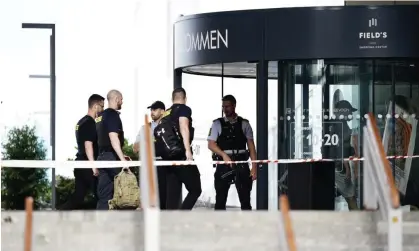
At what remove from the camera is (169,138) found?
Result: 54.3ft

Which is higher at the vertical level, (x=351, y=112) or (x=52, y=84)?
(x=52, y=84)

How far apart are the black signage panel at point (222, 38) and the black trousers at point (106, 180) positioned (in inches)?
113

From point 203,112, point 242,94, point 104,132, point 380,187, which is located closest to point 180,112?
point 104,132

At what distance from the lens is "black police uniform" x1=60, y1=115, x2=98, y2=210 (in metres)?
16.2

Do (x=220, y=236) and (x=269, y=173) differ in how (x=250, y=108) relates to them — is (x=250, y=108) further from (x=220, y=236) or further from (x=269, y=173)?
(x=220, y=236)

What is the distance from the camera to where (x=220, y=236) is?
12.6 metres

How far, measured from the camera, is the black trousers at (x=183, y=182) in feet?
53.3

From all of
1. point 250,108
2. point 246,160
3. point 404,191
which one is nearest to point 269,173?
point 246,160

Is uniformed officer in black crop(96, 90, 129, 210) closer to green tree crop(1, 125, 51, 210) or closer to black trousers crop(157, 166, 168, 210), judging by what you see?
black trousers crop(157, 166, 168, 210)

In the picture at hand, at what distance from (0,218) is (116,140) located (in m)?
3.40

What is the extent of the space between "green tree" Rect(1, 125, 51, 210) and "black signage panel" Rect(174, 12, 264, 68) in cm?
2719

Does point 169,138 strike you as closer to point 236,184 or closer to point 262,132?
point 236,184

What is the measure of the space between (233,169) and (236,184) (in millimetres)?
345

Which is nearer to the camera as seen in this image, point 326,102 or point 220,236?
point 220,236
